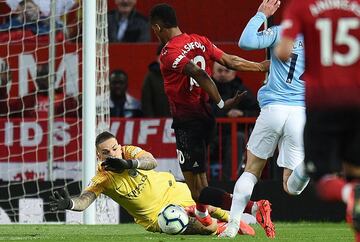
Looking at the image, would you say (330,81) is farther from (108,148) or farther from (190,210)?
(190,210)

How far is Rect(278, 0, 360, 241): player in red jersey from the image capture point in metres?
6.34

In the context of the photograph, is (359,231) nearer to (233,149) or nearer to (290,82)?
(290,82)

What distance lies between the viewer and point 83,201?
1017 cm

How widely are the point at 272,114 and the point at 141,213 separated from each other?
1.58 meters

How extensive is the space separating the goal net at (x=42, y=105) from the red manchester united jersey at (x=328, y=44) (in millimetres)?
7373

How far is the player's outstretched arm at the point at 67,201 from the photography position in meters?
9.76

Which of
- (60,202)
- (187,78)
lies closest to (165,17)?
(187,78)

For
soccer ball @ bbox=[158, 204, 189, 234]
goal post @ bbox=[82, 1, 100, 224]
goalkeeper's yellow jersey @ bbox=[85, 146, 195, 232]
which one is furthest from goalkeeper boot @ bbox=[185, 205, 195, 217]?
goal post @ bbox=[82, 1, 100, 224]

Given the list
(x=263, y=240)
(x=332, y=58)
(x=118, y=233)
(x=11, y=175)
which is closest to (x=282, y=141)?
(x=263, y=240)

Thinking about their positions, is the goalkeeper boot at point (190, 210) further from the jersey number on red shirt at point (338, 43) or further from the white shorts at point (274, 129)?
the jersey number on red shirt at point (338, 43)

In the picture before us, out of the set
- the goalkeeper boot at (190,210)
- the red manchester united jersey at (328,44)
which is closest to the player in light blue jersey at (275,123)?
the goalkeeper boot at (190,210)

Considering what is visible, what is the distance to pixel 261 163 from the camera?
10.0 metres

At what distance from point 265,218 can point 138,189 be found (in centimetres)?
124

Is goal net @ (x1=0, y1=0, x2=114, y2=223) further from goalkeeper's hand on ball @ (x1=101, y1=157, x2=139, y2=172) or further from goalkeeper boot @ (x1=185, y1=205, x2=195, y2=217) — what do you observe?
goalkeeper's hand on ball @ (x1=101, y1=157, x2=139, y2=172)
